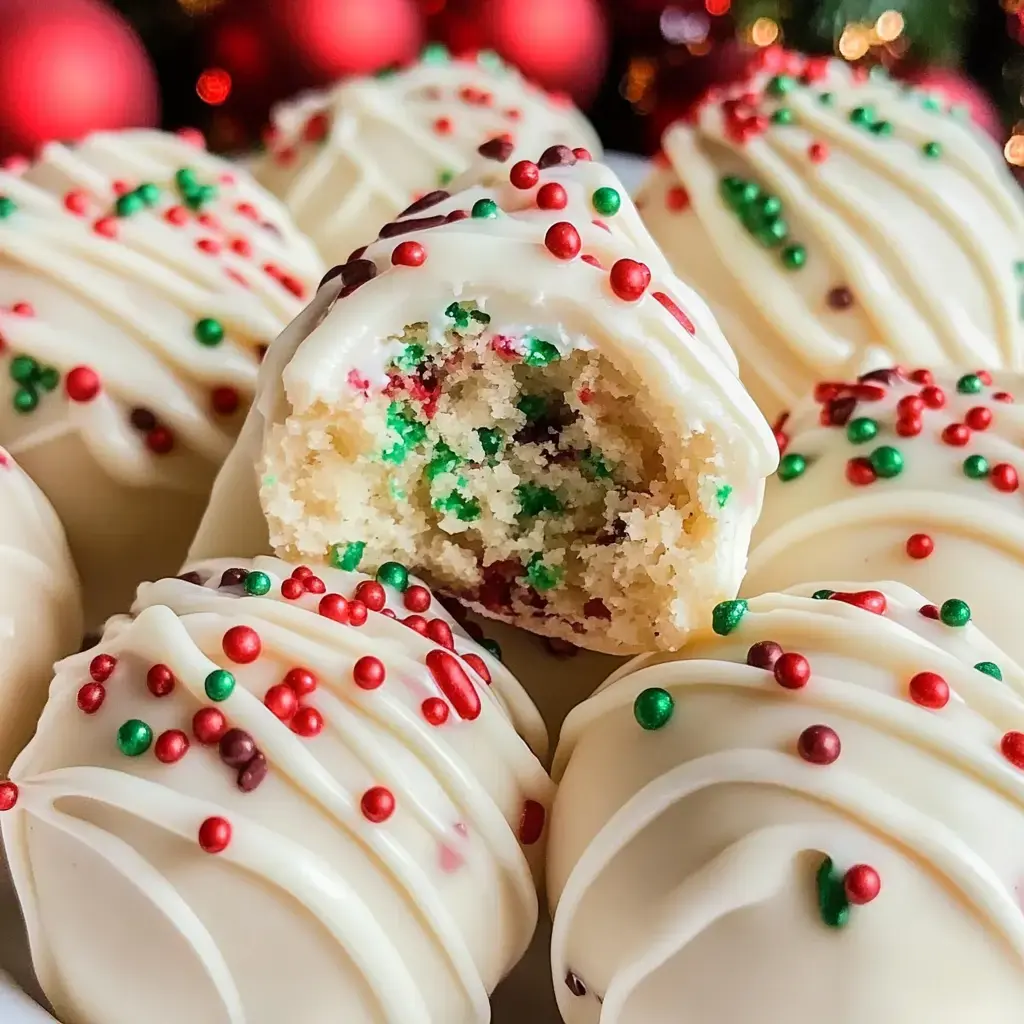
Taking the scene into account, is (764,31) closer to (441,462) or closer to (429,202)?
(429,202)

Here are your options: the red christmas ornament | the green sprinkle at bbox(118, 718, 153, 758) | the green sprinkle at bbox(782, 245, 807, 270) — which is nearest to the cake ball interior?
the green sprinkle at bbox(118, 718, 153, 758)

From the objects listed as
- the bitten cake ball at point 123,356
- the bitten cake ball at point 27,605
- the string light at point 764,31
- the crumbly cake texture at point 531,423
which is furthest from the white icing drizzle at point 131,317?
the string light at point 764,31

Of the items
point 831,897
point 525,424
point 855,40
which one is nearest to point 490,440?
point 525,424

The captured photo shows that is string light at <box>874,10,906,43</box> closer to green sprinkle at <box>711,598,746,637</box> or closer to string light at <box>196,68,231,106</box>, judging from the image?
string light at <box>196,68,231,106</box>

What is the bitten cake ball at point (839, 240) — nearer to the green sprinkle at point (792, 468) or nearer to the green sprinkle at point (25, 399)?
the green sprinkle at point (792, 468)

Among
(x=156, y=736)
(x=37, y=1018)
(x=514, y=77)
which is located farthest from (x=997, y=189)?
(x=37, y=1018)

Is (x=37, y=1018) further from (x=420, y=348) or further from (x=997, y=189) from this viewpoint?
(x=997, y=189)
